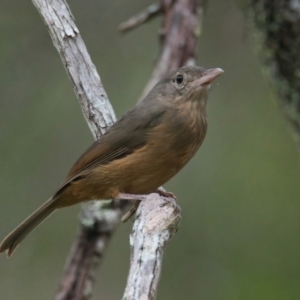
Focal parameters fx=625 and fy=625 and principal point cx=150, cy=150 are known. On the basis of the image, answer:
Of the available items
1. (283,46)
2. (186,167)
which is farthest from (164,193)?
(186,167)

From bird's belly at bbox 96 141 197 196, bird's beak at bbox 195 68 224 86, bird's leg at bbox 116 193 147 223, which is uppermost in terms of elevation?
bird's beak at bbox 195 68 224 86

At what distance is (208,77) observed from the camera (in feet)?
13.7

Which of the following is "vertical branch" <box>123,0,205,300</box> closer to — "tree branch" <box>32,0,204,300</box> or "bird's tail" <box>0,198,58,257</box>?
"tree branch" <box>32,0,204,300</box>

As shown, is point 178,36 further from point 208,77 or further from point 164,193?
point 164,193

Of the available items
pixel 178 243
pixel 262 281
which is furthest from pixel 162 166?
pixel 178 243

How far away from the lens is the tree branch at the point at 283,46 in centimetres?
422

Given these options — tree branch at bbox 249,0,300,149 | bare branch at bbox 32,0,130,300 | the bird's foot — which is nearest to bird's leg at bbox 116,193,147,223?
the bird's foot

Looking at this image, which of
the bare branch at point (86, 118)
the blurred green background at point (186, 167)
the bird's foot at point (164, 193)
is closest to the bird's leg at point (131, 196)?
the bird's foot at point (164, 193)

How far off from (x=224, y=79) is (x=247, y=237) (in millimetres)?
1694

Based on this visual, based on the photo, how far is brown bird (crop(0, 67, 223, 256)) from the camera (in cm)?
411

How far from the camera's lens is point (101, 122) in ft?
13.9

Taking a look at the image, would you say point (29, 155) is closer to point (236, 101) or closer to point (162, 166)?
point (236, 101)

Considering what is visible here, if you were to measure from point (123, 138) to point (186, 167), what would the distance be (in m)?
2.31

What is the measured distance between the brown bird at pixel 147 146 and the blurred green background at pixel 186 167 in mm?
1789
